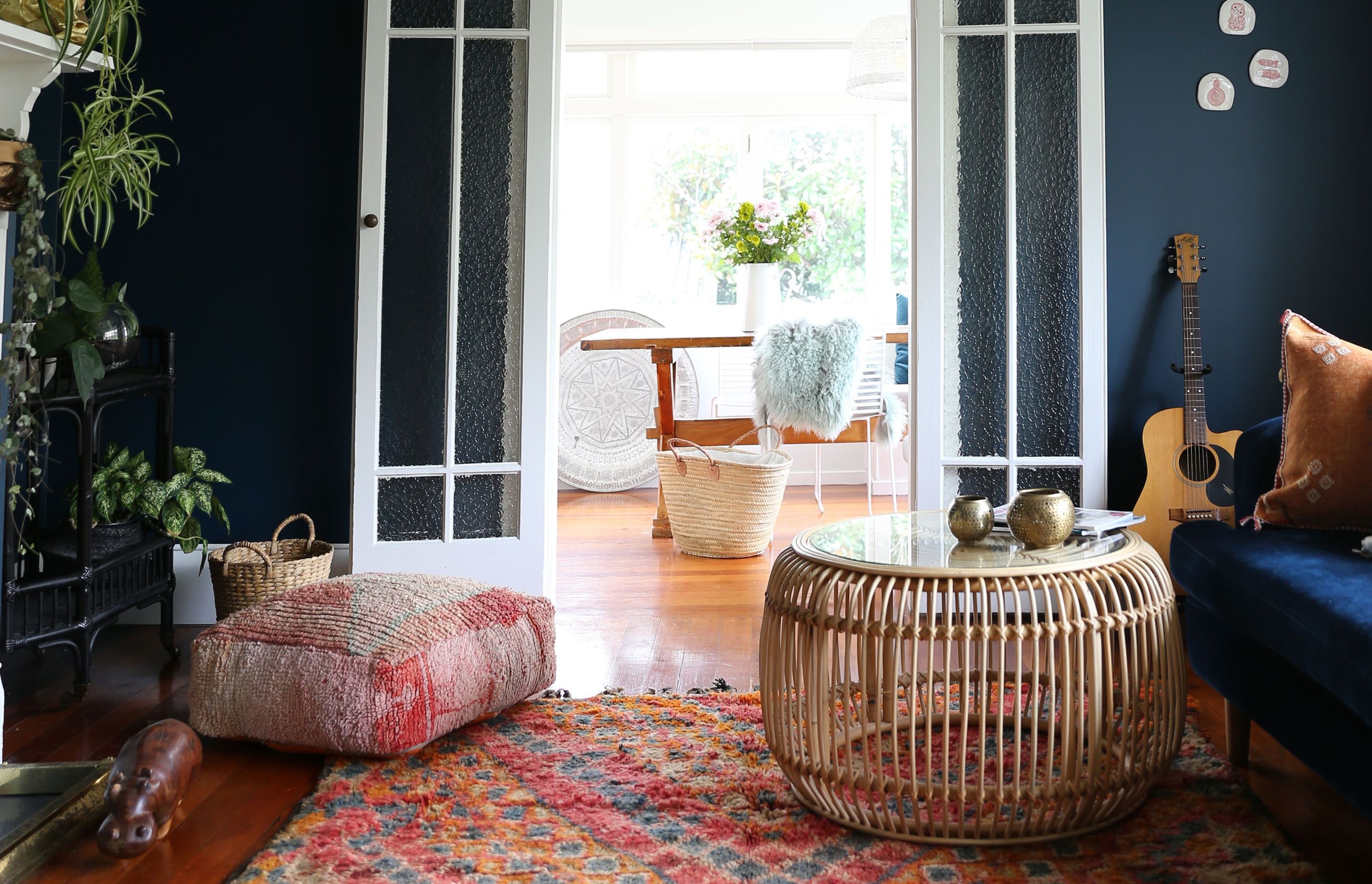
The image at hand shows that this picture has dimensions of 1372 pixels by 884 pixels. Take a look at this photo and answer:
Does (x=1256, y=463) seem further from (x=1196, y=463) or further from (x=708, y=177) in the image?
(x=708, y=177)

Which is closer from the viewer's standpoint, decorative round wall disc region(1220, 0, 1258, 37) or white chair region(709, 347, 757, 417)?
decorative round wall disc region(1220, 0, 1258, 37)

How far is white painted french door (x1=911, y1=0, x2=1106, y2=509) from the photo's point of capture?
10.7ft

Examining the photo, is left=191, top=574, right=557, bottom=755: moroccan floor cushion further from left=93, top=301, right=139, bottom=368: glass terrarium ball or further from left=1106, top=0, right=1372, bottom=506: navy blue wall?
left=1106, top=0, right=1372, bottom=506: navy blue wall

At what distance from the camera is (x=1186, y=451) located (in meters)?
3.24

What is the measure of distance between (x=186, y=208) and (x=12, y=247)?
1.09 m

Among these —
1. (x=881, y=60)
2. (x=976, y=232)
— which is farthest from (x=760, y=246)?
(x=976, y=232)

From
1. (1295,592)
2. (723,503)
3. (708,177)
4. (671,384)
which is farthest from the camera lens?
(708,177)

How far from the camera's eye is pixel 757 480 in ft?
14.1

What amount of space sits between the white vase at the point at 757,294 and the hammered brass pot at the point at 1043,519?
2.84 m

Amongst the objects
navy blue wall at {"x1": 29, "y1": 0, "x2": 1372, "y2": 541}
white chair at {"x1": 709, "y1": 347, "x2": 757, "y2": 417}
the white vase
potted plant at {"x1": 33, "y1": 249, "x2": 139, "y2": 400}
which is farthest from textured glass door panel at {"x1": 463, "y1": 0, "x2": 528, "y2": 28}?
white chair at {"x1": 709, "y1": 347, "x2": 757, "y2": 417}

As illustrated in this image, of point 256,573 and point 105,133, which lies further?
point 256,573

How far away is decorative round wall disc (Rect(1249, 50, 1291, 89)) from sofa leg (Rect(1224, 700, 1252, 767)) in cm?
211

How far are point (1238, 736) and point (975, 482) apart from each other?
4.31 ft

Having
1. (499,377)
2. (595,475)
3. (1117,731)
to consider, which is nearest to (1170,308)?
(1117,731)
